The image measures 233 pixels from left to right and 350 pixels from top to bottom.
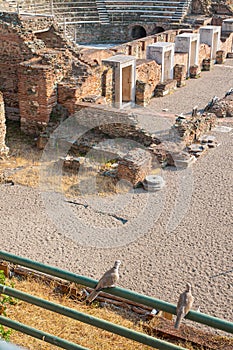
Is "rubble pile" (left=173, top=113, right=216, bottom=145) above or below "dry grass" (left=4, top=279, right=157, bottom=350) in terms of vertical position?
above

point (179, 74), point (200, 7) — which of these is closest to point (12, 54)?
point (179, 74)

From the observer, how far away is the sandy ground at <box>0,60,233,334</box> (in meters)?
7.36

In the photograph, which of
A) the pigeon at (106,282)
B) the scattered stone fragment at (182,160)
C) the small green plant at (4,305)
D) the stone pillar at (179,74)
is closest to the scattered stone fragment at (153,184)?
the scattered stone fragment at (182,160)

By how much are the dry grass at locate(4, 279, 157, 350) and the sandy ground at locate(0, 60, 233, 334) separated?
1081 millimetres

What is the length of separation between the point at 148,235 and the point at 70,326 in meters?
3.37

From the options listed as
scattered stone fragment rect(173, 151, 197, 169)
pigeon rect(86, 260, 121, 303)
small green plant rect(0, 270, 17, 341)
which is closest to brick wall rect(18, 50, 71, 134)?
scattered stone fragment rect(173, 151, 197, 169)

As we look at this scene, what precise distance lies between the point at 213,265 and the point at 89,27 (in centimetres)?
2208

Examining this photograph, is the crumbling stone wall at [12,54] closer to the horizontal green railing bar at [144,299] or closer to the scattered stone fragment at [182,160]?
the scattered stone fragment at [182,160]

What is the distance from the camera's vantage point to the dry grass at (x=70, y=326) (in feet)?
16.6

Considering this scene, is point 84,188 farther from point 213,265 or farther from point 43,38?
point 43,38

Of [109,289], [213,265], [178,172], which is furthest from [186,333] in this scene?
[178,172]

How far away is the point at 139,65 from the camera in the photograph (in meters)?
16.9

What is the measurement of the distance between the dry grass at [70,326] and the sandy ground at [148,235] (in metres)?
1.08

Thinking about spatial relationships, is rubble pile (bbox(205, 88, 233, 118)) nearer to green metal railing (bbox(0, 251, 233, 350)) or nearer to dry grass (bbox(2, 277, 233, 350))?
dry grass (bbox(2, 277, 233, 350))
